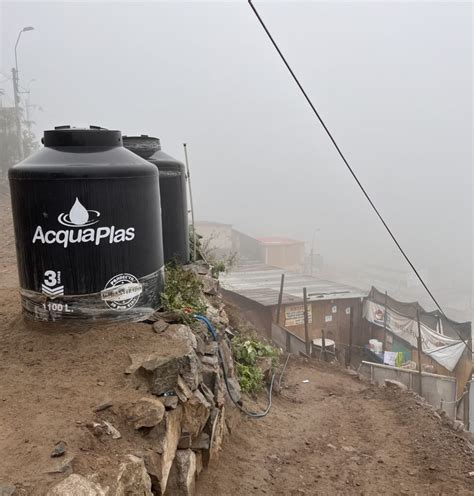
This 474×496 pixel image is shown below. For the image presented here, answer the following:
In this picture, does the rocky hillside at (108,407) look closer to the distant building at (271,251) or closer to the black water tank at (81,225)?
the black water tank at (81,225)

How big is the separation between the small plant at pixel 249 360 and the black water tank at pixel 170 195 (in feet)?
7.84

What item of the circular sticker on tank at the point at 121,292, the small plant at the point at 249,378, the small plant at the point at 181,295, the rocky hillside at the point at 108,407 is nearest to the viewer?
the rocky hillside at the point at 108,407

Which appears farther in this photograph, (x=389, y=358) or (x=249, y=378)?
(x=389, y=358)

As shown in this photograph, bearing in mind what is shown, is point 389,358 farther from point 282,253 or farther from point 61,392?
point 282,253

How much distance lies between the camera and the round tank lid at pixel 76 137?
5777mm

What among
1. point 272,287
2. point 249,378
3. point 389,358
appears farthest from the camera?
point 272,287

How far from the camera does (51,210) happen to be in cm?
546

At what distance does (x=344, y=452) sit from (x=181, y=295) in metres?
3.79

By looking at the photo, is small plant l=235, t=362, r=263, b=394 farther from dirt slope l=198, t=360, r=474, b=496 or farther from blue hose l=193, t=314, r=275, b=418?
dirt slope l=198, t=360, r=474, b=496

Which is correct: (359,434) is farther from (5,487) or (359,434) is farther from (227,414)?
(5,487)

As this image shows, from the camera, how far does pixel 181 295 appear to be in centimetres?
723

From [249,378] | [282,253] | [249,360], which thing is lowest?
[282,253]

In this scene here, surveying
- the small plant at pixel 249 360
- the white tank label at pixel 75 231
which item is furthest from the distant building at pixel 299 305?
the white tank label at pixel 75 231

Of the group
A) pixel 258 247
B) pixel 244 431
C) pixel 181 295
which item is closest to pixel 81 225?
pixel 181 295
